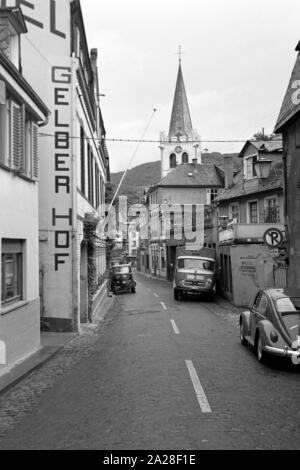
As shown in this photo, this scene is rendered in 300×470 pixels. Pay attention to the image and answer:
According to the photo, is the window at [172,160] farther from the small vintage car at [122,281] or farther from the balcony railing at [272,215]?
the balcony railing at [272,215]

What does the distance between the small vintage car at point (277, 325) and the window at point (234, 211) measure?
71.4 ft

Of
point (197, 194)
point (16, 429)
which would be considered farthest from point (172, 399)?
point (197, 194)

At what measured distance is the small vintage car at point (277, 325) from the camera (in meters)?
9.61

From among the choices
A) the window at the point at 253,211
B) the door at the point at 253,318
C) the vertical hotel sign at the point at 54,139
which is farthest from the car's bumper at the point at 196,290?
the door at the point at 253,318

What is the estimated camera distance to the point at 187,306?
24.5 m

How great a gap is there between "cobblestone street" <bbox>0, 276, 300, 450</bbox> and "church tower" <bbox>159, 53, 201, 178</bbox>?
207 ft

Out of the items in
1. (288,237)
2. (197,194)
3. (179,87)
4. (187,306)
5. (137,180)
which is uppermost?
(179,87)

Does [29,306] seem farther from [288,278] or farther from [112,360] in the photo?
[288,278]

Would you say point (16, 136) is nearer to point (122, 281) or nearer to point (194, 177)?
point (122, 281)

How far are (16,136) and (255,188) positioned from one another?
71.5 ft

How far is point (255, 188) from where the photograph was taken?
30531 mm

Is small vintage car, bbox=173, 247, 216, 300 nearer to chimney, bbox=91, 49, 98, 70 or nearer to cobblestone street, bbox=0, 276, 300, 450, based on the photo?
chimney, bbox=91, 49, 98, 70

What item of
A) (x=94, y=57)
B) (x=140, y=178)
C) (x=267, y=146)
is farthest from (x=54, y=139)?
(x=140, y=178)
